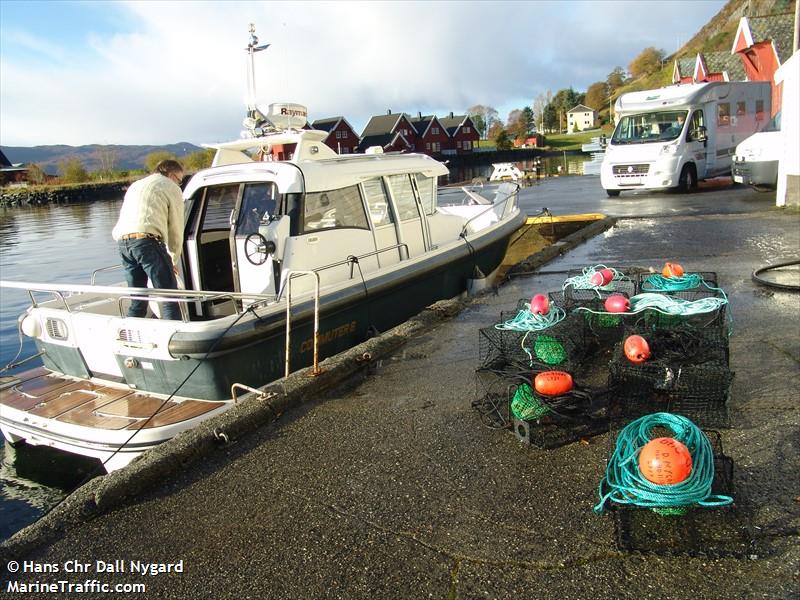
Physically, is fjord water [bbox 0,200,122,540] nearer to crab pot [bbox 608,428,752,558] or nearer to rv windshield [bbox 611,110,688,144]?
crab pot [bbox 608,428,752,558]

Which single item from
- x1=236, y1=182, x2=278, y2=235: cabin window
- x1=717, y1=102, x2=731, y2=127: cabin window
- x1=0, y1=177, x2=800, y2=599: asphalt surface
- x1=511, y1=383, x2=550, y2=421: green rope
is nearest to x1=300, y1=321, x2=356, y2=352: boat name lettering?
x1=0, y1=177, x2=800, y2=599: asphalt surface

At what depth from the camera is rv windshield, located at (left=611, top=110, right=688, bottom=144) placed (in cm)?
1761

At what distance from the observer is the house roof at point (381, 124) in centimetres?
8106

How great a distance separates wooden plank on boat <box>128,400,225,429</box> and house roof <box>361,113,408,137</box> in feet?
256

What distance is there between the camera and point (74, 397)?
229 inches

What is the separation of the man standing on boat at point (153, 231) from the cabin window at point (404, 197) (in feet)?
9.58

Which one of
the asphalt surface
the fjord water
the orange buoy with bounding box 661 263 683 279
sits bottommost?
the fjord water

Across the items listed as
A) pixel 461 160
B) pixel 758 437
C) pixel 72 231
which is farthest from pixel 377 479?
pixel 461 160

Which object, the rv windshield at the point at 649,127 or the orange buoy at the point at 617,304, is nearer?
the orange buoy at the point at 617,304

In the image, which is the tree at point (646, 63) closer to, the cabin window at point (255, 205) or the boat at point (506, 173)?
the boat at point (506, 173)

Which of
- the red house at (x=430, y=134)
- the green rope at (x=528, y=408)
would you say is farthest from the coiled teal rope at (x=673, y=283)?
the red house at (x=430, y=134)

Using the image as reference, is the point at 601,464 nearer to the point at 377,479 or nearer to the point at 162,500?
the point at 377,479

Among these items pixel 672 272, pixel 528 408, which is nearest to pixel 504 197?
pixel 672 272

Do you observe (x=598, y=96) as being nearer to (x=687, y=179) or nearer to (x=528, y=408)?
(x=687, y=179)
